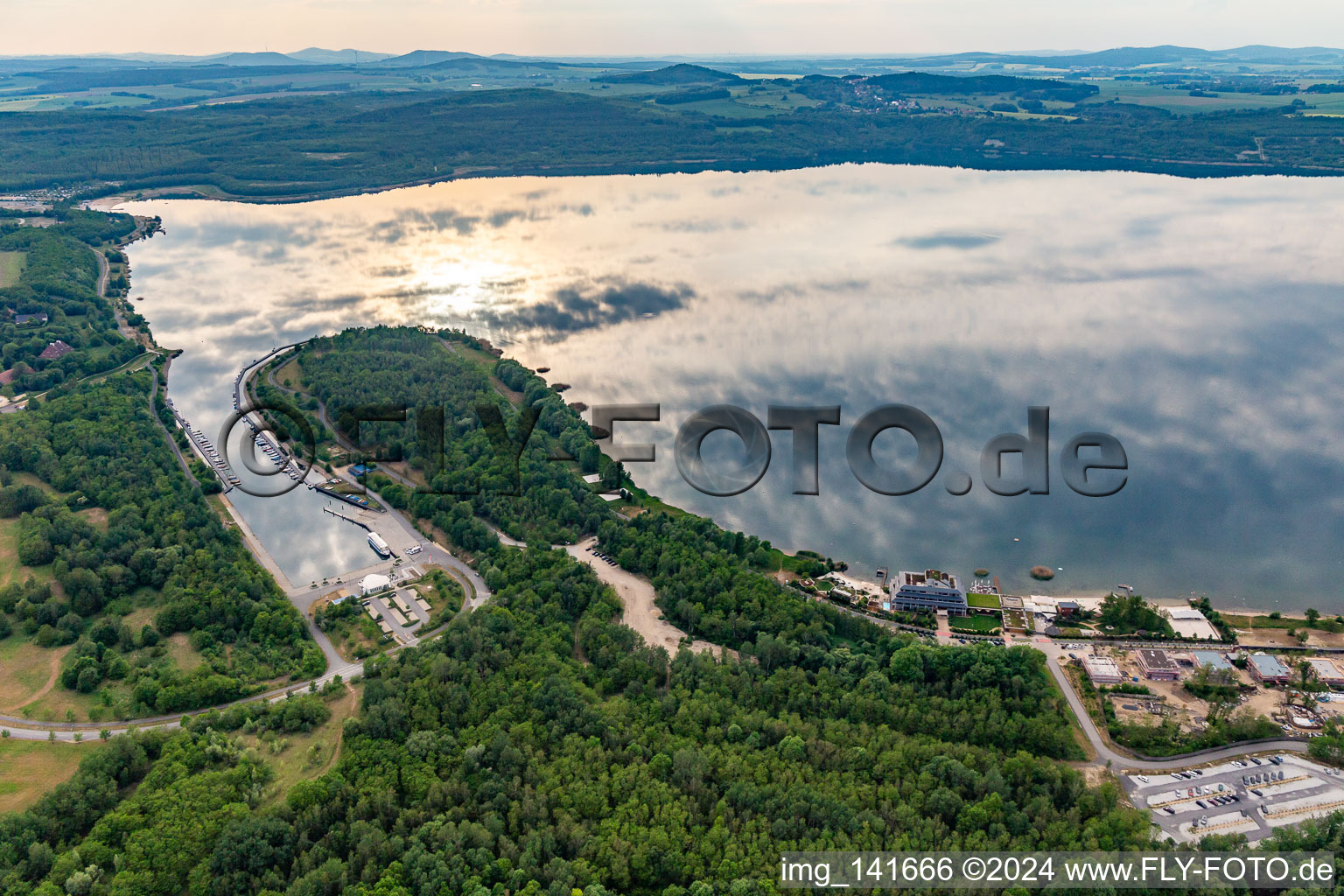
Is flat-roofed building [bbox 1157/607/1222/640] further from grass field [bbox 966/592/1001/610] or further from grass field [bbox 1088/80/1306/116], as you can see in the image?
grass field [bbox 1088/80/1306/116]

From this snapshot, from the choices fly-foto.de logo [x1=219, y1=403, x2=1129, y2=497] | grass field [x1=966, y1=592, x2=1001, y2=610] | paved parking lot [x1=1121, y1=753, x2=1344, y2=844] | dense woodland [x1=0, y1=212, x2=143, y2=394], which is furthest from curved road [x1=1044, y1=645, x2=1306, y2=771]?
dense woodland [x1=0, y1=212, x2=143, y2=394]

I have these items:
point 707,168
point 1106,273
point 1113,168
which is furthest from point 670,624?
point 1113,168

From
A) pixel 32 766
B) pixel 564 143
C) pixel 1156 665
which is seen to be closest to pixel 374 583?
pixel 32 766

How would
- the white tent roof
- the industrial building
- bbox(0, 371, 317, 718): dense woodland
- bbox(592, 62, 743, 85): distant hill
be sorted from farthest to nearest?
bbox(592, 62, 743, 85): distant hill
the white tent roof
the industrial building
bbox(0, 371, 317, 718): dense woodland

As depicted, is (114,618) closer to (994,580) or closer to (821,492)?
(821,492)

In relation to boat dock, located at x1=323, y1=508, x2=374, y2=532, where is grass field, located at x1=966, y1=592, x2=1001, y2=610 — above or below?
below
